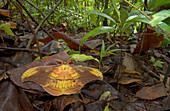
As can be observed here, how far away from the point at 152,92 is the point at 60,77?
1.06m

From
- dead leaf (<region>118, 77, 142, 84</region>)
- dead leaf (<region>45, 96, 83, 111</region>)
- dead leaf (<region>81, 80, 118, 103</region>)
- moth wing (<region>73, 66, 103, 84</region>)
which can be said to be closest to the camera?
dead leaf (<region>45, 96, 83, 111</region>)

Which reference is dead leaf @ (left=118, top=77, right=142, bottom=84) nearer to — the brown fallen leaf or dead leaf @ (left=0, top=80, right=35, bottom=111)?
the brown fallen leaf

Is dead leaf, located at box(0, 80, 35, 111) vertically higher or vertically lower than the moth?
lower

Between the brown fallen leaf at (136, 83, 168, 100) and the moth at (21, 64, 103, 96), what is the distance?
57 centimetres

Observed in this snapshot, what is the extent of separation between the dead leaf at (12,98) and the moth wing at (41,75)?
0.40 ft

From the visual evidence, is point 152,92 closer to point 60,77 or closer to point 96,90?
point 96,90

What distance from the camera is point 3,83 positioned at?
3.52ft

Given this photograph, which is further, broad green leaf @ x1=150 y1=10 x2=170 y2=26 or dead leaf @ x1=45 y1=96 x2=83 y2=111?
dead leaf @ x1=45 y1=96 x2=83 y2=111

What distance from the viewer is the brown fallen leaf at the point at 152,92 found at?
4.44 feet

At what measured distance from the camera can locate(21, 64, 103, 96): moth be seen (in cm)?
104

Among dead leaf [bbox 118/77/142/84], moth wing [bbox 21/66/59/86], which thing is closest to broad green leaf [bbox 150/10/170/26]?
moth wing [bbox 21/66/59/86]

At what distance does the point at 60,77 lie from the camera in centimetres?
113

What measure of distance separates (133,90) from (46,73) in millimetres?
1038

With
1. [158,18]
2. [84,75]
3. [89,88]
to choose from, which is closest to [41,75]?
[84,75]
